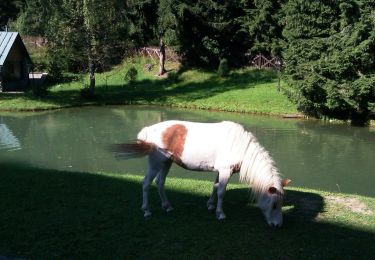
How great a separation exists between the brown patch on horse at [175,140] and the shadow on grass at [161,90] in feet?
74.8

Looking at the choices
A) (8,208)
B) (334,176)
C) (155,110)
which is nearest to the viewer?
(8,208)

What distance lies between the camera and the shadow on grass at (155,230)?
19.7 feet

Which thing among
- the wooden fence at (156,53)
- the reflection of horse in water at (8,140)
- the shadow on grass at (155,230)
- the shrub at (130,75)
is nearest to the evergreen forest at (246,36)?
the wooden fence at (156,53)

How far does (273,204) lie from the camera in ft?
21.8

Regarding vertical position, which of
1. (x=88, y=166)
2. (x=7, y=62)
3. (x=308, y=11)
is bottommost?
(x=88, y=166)

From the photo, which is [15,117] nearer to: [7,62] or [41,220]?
[7,62]

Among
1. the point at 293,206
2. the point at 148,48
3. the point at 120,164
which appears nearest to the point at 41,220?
the point at 293,206

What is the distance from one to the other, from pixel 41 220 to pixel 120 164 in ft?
25.8

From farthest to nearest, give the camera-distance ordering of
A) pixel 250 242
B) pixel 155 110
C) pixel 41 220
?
pixel 155 110, pixel 41 220, pixel 250 242

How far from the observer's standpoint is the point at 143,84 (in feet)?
120

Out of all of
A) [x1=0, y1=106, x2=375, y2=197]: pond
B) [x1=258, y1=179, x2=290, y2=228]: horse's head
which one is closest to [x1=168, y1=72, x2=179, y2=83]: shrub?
[x1=0, y1=106, x2=375, y2=197]: pond

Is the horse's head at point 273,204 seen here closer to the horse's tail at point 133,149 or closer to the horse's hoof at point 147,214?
the horse's hoof at point 147,214

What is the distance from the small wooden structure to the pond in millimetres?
7814

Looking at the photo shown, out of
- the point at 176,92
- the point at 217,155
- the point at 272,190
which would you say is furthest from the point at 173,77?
the point at 272,190
